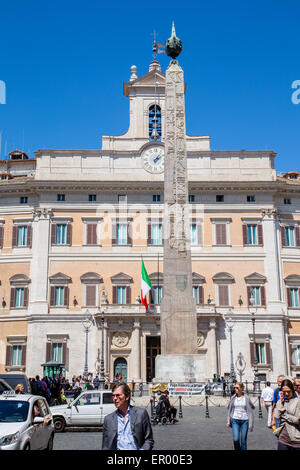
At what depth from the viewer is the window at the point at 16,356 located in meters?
35.7

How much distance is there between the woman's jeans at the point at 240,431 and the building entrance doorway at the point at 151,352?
26423 mm

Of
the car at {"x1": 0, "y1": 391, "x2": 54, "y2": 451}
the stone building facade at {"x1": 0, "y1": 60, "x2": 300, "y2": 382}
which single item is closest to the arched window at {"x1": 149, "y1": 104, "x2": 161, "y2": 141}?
the stone building facade at {"x1": 0, "y1": 60, "x2": 300, "y2": 382}

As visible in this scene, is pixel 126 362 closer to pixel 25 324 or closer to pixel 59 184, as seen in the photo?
pixel 25 324

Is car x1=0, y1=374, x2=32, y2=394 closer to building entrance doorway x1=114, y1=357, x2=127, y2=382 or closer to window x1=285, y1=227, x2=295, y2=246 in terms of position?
building entrance doorway x1=114, y1=357, x2=127, y2=382

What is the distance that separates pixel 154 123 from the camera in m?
39.7

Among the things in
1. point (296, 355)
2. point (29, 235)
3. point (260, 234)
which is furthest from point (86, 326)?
point (296, 355)

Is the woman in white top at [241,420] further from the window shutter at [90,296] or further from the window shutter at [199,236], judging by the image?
the window shutter at [199,236]

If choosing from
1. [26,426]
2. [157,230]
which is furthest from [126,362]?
[26,426]

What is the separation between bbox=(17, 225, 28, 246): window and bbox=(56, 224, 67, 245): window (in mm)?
2225

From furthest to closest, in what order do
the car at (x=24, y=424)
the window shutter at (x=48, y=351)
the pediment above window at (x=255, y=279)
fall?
the pediment above window at (x=255, y=279) < the window shutter at (x=48, y=351) < the car at (x=24, y=424)

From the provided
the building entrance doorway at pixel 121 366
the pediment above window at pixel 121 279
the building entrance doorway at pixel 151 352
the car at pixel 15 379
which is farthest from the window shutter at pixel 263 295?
the car at pixel 15 379

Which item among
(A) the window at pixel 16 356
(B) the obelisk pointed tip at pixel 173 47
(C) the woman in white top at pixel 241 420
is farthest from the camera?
(A) the window at pixel 16 356

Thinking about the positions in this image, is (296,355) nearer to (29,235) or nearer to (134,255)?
(134,255)

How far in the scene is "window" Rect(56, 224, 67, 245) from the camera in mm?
37531
